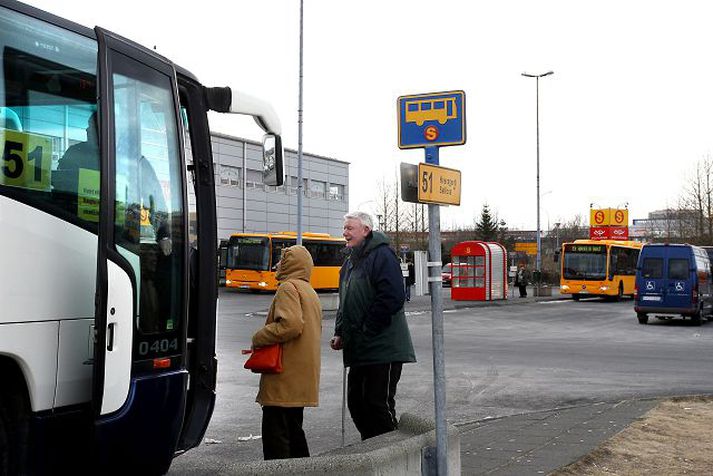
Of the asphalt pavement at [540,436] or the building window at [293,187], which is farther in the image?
the building window at [293,187]

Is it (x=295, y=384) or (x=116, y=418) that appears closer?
(x=116, y=418)

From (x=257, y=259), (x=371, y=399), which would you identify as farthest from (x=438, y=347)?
(x=257, y=259)

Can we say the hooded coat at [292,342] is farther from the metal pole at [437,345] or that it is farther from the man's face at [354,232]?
the metal pole at [437,345]

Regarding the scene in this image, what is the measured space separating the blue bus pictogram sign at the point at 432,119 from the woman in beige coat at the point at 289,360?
128 cm

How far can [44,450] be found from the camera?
15.4ft

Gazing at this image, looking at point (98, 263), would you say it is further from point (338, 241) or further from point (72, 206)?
point (338, 241)

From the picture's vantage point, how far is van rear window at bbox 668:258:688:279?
2720 centimetres

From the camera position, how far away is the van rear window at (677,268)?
27.2 meters

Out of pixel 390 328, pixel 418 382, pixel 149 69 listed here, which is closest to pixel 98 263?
pixel 149 69

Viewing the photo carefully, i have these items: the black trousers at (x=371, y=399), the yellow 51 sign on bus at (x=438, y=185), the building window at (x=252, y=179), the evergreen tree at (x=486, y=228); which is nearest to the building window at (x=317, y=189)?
the building window at (x=252, y=179)

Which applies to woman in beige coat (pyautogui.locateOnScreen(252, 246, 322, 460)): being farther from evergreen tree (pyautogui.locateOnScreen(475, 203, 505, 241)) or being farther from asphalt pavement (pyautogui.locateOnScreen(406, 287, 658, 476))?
evergreen tree (pyautogui.locateOnScreen(475, 203, 505, 241))

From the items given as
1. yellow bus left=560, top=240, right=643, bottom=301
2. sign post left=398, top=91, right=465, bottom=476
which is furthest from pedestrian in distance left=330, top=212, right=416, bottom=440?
yellow bus left=560, top=240, right=643, bottom=301

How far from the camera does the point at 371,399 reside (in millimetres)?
6695

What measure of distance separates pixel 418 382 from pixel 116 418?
8290mm
